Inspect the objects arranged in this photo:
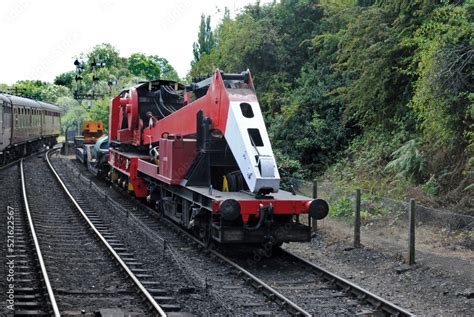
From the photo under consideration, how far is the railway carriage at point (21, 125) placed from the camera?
27625 millimetres

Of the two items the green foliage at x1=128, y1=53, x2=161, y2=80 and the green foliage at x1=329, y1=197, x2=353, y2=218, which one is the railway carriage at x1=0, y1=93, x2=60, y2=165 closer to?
the green foliage at x1=329, y1=197, x2=353, y2=218

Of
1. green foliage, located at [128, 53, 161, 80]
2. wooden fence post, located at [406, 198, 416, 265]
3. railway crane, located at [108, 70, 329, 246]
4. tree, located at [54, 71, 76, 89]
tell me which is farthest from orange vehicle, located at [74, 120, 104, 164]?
tree, located at [54, 71, 76, 89]

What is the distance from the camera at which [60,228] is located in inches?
572

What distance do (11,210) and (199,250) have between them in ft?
21.8

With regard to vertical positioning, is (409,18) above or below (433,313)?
above

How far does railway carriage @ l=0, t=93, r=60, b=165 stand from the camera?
27625 millimetres

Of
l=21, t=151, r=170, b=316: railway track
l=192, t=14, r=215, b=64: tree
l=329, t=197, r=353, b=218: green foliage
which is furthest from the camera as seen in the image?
l=192, t=14, r=215, b=64: tree

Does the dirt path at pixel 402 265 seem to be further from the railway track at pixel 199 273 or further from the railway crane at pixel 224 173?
the railway track at pixel 199 273

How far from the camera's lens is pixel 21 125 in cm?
3231

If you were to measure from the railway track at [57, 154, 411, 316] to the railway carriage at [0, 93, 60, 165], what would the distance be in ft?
58.8

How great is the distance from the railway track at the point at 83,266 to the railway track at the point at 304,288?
4.83 feet

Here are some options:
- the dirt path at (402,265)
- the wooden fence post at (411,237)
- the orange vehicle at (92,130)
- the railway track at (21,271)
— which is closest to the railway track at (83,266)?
the railway track at (21,271)

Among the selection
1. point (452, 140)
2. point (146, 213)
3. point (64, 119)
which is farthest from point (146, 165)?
point (64, 119)

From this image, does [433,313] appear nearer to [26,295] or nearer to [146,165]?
[26,295]
